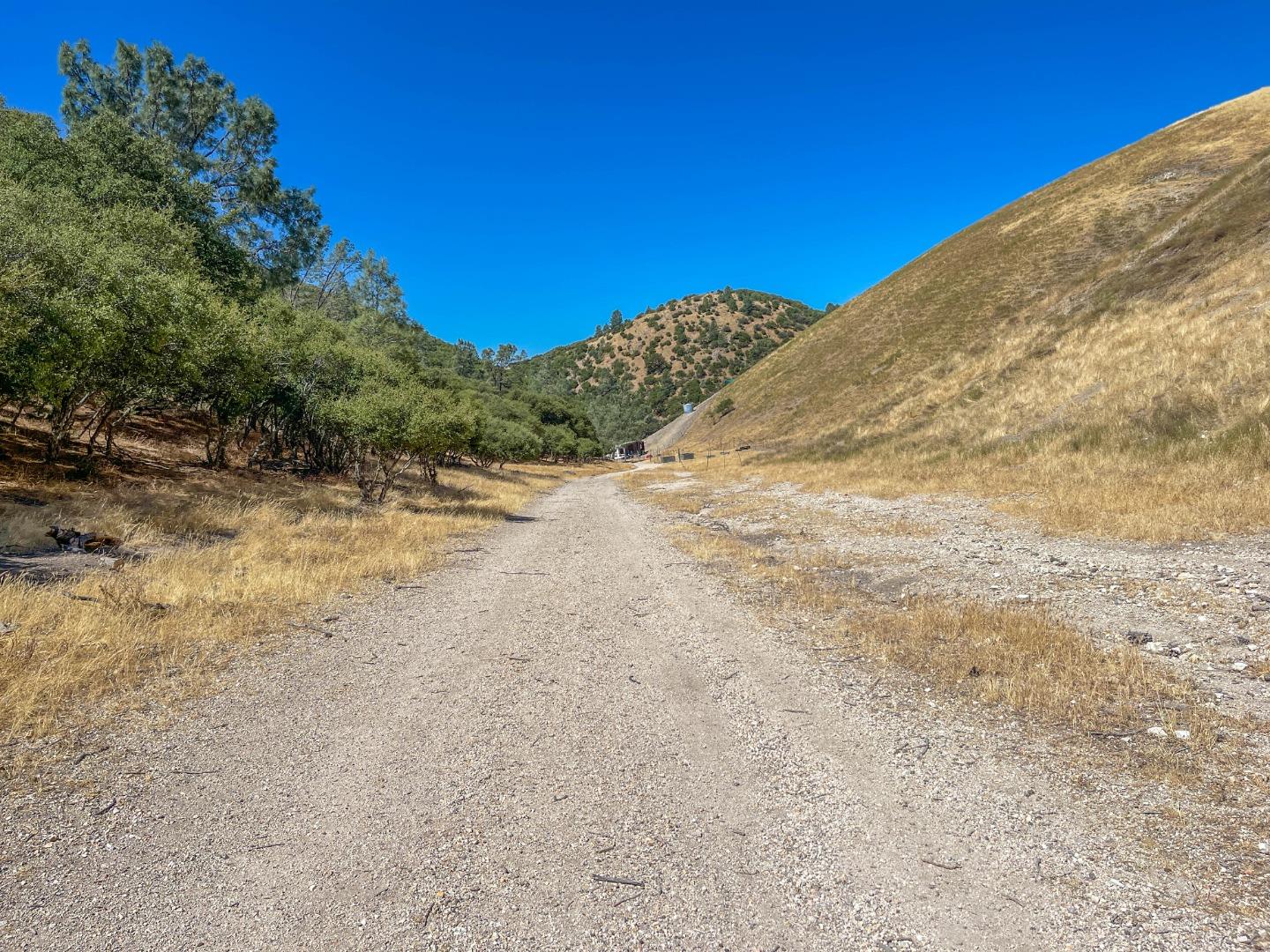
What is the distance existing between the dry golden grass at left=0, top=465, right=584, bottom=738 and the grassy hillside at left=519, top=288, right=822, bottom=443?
109 m

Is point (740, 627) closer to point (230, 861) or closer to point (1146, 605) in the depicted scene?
point (1146, 605)

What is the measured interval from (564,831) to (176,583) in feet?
29.2

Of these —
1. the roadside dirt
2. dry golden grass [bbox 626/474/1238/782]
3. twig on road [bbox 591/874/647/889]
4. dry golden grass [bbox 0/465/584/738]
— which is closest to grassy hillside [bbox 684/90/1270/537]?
the roadside dirt

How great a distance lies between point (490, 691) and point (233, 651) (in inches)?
144

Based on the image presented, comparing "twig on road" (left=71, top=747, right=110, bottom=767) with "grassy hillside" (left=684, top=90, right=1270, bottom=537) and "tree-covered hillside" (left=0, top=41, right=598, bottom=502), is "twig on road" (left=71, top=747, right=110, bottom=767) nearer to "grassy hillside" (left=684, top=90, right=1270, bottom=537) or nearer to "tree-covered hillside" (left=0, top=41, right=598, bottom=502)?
"tree-covered hillside" (left=0, top=41, right=598, bottom=502)

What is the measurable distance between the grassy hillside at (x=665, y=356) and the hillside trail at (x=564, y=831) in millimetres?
120468

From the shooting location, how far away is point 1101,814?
3.84 metres

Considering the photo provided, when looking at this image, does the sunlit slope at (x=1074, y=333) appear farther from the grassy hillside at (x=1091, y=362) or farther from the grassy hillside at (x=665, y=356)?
the grassy hillside at (x=665, y=356)

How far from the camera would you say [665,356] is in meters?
163

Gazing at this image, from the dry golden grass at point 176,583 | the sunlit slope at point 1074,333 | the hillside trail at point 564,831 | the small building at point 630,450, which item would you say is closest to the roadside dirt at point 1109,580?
the hillside trail at point 564,831

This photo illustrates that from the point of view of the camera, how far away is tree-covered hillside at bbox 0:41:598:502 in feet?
41.8

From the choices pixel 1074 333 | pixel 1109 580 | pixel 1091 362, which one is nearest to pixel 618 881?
pixel 1109 580

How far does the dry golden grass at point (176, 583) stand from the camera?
589 centimetres

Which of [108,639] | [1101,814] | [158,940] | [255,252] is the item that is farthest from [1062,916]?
[255,252]
